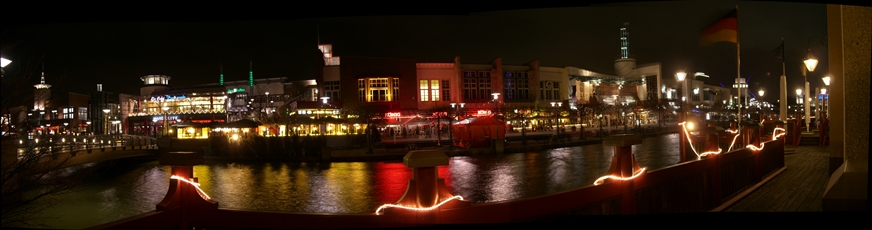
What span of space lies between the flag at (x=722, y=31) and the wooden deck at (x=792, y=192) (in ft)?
10.2

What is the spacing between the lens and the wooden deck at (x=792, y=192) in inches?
245

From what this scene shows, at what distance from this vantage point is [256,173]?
20609 mm

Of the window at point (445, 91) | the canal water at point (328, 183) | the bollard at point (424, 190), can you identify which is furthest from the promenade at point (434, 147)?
the bollard at point (424, 190)

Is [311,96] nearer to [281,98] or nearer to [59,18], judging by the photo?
[281,98]

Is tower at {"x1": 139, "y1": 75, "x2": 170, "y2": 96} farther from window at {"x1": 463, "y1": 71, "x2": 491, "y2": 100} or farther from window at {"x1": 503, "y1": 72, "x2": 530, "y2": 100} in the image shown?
window at {"x1": 503, "y1": 72, "x2": 530, "y2": 100}

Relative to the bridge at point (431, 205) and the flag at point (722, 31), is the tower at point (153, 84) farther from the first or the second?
the bridge at point (431, 205)

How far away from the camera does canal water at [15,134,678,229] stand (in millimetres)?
13125

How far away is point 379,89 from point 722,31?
32.3m

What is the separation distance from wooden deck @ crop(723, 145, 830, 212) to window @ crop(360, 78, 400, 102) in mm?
32576

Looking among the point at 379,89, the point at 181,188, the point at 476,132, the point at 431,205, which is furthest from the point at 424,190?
the point at 379,89

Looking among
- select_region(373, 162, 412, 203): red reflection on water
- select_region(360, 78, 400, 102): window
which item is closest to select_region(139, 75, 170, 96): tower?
select_region(360, 78, 400, 102): window

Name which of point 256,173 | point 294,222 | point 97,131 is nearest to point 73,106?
point 97,131

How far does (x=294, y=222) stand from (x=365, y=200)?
32.8ft

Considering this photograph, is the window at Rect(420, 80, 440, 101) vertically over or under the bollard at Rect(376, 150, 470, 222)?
over
